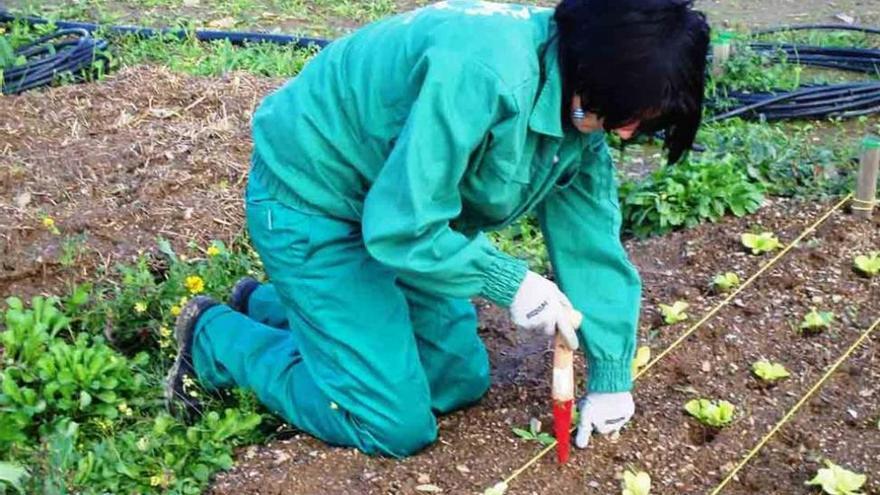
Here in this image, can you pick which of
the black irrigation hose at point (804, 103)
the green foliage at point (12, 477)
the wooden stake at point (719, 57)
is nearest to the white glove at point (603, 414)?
the green foliage at point (12, 477)

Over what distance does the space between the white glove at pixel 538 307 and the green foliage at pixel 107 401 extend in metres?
0.82

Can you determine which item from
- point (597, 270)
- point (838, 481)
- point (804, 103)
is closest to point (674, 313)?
point (597, 270)

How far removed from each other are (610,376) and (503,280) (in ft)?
1.67

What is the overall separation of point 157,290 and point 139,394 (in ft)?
1.63

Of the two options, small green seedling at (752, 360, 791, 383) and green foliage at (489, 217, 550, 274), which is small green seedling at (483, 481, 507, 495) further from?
green foliage at (489, 217, 550, 274)

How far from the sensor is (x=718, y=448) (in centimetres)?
305

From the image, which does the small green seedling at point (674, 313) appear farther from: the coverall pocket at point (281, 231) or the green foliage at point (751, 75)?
the green foliage at point (751, 75)

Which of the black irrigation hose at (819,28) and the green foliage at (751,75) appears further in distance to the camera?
the black irrigation hose at (819,28)

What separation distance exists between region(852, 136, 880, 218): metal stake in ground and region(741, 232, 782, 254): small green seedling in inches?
13.5

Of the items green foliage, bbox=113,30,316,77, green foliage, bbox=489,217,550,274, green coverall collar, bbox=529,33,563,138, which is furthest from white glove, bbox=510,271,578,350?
Result: green foliage, bbox=113,30,316,77

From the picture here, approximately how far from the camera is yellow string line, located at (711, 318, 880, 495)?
9.65ft

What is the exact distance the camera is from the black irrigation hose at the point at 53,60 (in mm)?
5707

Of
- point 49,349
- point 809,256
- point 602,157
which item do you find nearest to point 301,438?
point 49,349

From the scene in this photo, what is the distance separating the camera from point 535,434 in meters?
3.08
